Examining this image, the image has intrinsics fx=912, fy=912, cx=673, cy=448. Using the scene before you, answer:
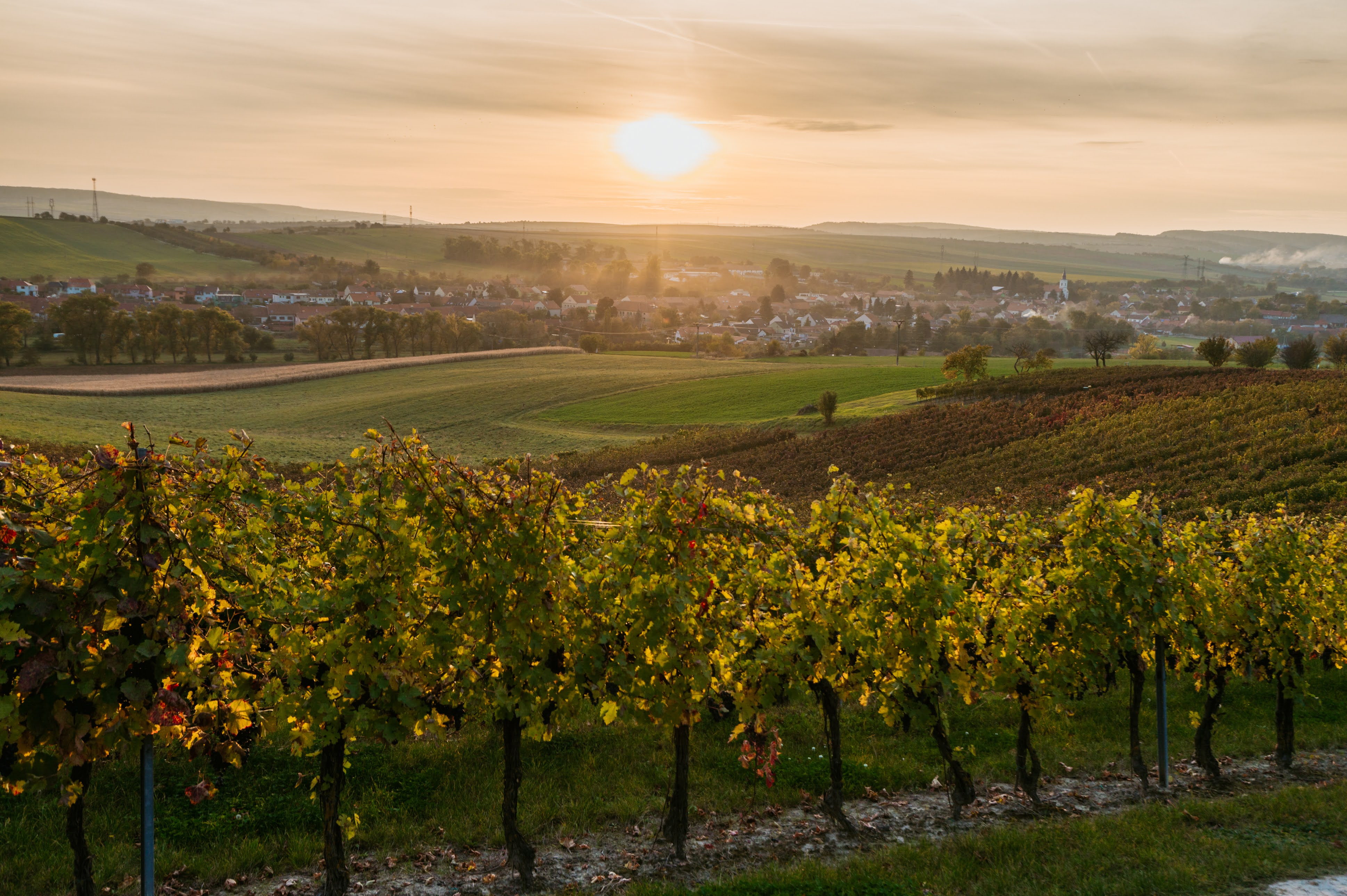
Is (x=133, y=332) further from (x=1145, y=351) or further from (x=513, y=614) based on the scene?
(x=1145, y=351)

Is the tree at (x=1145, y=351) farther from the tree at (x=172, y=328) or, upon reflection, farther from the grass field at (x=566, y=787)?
the tree at (x=172, y=328)

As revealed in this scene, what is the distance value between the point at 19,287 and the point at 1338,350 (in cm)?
18636

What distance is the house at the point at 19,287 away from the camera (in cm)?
14988

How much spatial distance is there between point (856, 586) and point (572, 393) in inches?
2913

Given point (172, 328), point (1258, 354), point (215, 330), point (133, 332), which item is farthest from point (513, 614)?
point (133, 332)

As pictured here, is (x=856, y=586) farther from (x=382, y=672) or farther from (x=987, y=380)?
(x=987, y=380)

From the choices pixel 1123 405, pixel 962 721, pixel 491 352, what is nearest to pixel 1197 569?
pixel 962 721

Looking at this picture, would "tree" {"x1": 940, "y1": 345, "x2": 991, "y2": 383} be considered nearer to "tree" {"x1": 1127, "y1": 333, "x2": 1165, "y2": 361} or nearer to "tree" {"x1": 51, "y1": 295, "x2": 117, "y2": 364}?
"tree" {"x1": 1127, "y1": 333, "x2": 1165, "y2": 361}

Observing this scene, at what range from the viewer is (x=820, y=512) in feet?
36.9

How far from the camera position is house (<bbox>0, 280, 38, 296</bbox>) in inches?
5901

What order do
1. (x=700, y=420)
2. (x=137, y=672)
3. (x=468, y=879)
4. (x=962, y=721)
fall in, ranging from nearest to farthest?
(x=137, y=672)
(x=468, y=879)
(x=962, y=721)
(x=700, y=420)

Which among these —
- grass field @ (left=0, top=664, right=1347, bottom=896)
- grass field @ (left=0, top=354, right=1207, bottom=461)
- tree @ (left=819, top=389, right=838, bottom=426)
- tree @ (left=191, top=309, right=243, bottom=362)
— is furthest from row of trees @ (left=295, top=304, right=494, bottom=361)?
grass field @ (left=0, top=664, right=1347, bottom=896)

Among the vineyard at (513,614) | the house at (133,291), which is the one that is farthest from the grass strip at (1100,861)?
the house at (133,291)

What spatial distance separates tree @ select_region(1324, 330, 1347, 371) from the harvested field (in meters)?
82.5
